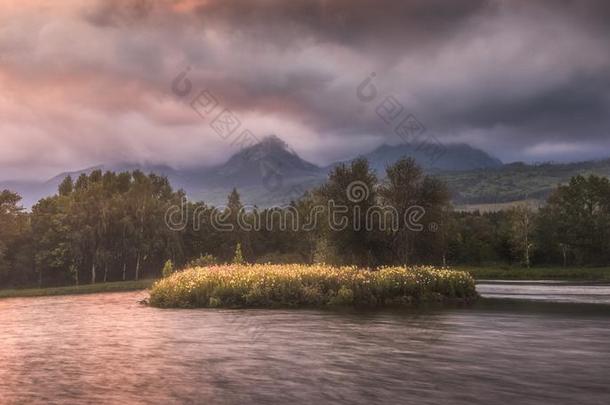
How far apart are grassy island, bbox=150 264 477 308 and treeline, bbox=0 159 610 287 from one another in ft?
57.7

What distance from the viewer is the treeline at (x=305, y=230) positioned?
62.3m

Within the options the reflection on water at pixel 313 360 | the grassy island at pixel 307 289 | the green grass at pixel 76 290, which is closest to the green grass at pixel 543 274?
the grassy island at pixel 307 289

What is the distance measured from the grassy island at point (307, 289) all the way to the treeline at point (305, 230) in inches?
692

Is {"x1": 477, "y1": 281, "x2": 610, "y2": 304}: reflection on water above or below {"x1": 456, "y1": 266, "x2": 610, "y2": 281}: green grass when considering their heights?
below

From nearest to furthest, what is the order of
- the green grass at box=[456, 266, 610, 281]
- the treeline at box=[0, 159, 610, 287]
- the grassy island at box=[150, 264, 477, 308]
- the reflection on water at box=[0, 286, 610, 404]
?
the reflection on water at box=[0, 286, 610, 404], the grassy island at box=[150, 264, 477, 308], the treeline at box=[0, 159, 610, 287], the green grass at box=[456, 266, 610, 281]

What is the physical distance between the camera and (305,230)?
370ft

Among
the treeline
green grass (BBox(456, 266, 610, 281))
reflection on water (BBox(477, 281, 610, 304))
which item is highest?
the treeline

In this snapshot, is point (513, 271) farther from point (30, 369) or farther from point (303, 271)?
point (30, 369)

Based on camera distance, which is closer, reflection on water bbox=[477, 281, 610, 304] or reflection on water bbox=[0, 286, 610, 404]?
reflection on water bbox=[0, 286, 610, 404]

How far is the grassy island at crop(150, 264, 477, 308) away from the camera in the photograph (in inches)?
1597

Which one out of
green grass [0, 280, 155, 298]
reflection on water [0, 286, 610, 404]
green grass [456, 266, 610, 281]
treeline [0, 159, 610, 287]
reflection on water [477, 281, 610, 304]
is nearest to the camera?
reflection on water [0, 286, 610, 404]

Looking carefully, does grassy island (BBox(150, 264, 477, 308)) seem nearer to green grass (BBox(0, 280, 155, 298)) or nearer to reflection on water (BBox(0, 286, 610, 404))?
reflection on water (BBox(0, 286, 610, 404))

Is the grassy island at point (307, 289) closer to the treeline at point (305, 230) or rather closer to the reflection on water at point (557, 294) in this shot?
the reflection on water at point (557, 294)

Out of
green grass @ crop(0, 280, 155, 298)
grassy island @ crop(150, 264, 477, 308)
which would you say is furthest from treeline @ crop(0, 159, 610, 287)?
grassy island @ crop(150, 264, 477, 308)
